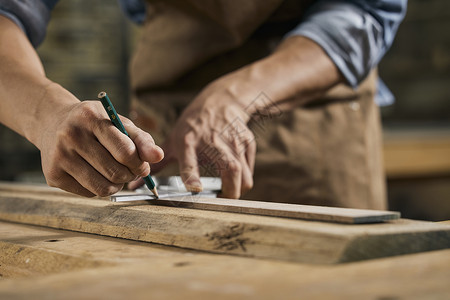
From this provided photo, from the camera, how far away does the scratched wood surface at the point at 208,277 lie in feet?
1.66

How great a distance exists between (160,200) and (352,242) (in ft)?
1.44

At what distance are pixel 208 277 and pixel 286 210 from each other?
25cm

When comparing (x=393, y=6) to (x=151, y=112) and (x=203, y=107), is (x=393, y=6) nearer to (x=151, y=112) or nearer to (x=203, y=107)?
(x=203, y=107)

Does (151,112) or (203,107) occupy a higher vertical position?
(203,107)

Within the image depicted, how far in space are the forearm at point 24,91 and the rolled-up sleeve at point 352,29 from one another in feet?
2.16

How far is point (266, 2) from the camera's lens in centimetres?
157

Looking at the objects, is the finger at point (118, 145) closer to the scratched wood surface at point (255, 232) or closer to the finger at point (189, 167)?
the scratched wood surface at point (255, 232)

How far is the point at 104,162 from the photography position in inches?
37.3

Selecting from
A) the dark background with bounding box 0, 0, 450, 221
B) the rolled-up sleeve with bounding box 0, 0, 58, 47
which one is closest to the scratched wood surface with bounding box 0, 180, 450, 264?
the rolled-up sleeve with bounding box 0, 0, 58, 47

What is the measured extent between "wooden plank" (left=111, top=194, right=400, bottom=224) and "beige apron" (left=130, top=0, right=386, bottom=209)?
0.63 metres

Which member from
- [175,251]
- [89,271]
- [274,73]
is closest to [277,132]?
[274,73]

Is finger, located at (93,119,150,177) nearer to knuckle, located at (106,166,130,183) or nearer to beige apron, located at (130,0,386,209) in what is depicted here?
knuckle, located at (106,166,130,183)

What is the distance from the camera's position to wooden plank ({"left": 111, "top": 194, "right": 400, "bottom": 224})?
0.74m

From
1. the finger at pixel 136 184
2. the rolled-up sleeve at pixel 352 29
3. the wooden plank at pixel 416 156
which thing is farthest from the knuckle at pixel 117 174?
the wooden plank at pixel 416 156
